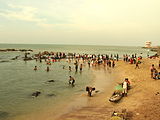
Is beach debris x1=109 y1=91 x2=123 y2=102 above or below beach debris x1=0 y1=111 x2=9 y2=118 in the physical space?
above

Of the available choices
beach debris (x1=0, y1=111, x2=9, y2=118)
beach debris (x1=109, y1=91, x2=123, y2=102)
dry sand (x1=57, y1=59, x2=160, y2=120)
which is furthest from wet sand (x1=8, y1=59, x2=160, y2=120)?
beach debris (x1=0, y1=111, x2=9, y2=118)

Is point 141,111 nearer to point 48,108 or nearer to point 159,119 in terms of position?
point 159,119

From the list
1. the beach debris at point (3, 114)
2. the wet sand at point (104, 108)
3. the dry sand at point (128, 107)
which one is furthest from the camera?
the beach debris at point (3, 114)

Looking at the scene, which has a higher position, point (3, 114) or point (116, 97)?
point (116, 97)

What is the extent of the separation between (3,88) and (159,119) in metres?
17.3

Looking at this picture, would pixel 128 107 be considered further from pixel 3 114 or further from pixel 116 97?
pixel 3 114

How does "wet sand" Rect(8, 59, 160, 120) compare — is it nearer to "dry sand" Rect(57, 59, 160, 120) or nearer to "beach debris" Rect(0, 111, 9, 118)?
"dry sand" Rect(57, 59, 160, 120)

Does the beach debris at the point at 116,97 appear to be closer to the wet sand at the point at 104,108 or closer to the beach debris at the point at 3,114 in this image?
the wet sand at the point at 104,108

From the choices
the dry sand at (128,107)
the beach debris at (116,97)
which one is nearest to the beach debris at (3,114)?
the dry sand at (128,107)

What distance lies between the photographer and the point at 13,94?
17.5 m

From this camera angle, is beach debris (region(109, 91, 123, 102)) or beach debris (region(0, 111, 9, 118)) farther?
beach debris (region(109, 91, 123, 102))

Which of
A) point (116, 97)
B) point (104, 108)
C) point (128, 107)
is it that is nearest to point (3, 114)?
point (104, 108)

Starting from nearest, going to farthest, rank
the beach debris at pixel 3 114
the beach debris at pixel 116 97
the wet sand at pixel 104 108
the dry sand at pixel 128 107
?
the dry sand at pixel 128 107
the wet sand at pixel 104 108
the beach debris at pixel 3 114
the beach debris at pixel 116 97

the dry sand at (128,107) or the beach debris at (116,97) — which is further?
the beach debris at (116,97)
